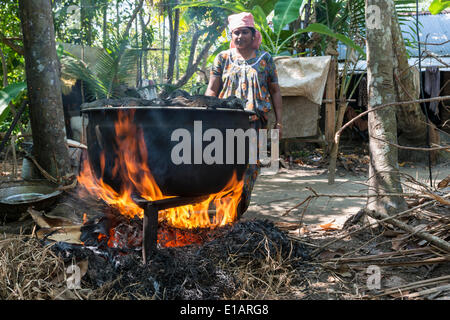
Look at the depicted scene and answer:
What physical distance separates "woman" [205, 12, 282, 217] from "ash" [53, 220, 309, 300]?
1303 millimetres

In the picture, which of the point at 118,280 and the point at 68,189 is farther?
Answer: the point at 68,189

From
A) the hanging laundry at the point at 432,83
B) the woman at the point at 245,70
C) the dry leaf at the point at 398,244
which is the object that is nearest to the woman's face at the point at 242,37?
the woman at the point at 245,70

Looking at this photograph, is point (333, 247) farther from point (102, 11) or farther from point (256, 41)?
point (102, 11)

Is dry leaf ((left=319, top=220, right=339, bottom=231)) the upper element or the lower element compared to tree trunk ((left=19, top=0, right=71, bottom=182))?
lower

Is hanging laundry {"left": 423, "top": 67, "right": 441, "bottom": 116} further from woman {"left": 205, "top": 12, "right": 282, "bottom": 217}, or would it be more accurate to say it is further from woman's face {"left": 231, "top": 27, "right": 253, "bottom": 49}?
woman's face {"left": 231, "top": 27, "right": 253, "bottom": 49}

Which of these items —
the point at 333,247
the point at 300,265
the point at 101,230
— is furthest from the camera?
the point at 333,247

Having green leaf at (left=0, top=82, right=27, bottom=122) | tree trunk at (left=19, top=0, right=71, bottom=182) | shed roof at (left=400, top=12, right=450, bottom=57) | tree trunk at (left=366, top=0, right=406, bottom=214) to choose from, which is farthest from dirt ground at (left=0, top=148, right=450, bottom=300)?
shed roof at (left=400, top=12, right=450, bottom=57)

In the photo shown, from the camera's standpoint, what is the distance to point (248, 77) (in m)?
3.36

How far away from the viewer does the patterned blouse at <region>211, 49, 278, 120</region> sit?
3.36 metres

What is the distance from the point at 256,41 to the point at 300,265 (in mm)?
2050

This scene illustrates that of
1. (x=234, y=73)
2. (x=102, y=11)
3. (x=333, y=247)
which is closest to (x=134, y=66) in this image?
(x=102, y=11)

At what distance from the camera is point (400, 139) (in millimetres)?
7676

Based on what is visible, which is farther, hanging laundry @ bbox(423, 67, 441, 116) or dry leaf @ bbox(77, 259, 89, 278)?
hanging laundry @ bbox(423, 67, 441, 116)

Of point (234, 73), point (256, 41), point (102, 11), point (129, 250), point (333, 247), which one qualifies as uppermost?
point (102, 11)
